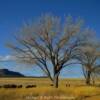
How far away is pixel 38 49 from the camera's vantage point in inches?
1587

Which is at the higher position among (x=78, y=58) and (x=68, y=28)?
(x=68, y=28)

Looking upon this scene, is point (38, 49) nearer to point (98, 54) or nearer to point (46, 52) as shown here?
point (46, 52)

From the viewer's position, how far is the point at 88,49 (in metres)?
41.0

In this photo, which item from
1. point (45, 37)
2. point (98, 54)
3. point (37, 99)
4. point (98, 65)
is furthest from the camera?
point (98, 65)

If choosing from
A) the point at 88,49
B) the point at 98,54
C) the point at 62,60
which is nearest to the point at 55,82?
the point at 62,60

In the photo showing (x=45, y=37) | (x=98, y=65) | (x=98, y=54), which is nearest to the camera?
(x=45, y=37)

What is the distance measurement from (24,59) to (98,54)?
567 inches

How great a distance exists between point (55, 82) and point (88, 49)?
5997 mm

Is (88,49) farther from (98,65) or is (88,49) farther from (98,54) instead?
(98,65)

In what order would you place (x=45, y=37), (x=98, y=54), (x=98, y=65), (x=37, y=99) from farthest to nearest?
(x=98, y=65), (x=98, y=54), (x=45, y=37), (x=37, y=99)

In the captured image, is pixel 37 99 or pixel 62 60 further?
pixel 62 60

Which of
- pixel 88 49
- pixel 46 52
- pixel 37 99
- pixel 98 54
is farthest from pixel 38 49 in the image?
pixel 37 99

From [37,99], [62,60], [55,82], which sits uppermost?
[62,60]

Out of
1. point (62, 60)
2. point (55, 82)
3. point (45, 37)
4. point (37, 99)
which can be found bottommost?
point (37, 99)
